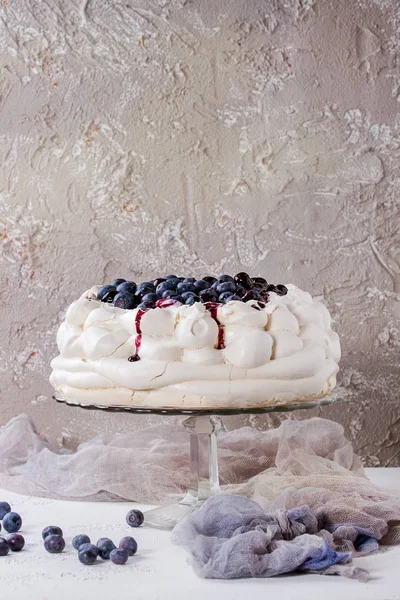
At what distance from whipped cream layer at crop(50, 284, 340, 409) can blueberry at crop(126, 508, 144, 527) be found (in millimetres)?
224

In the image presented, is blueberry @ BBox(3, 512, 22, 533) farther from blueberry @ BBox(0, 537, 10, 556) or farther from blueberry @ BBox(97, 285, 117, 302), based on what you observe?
blueberry @ BBox(97, 285, 117, 302)

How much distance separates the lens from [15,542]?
1411mm

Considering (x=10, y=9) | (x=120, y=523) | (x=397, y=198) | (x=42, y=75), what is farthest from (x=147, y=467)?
(x=10, y=9)

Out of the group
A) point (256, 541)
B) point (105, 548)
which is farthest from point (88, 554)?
point (256, 541)

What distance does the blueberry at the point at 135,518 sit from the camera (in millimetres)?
1558

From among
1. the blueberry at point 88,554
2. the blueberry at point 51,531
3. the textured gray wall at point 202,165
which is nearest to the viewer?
the blueberry at point 88,554

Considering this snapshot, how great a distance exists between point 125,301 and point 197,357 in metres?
0.19

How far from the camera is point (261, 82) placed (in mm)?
2115

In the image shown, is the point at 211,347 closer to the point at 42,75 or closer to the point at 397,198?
the point at 397,198

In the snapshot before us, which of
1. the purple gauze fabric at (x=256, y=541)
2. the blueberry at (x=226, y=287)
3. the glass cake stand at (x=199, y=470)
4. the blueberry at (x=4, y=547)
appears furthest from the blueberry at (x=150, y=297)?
the blueberry at (x=4, y=547)

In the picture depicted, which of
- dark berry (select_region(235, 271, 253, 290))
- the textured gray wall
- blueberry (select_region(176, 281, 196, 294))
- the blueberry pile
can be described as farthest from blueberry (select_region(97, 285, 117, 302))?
the textured gray wall

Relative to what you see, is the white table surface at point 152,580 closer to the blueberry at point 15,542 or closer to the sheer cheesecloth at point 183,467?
the blueberry at point 15,542

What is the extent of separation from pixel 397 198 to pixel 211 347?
0.84m

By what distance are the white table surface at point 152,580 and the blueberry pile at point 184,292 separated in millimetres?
409
